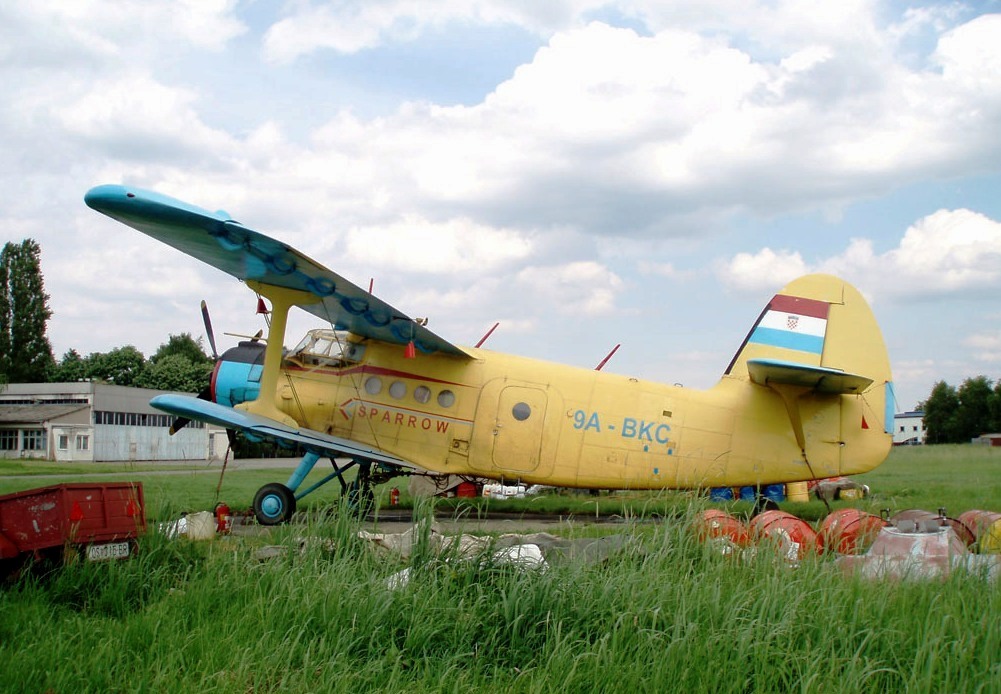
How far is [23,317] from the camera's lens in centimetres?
7138

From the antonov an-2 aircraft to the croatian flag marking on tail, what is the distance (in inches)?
0.9

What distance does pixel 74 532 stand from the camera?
20.9 ft

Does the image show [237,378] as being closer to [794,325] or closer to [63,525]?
[63,525]

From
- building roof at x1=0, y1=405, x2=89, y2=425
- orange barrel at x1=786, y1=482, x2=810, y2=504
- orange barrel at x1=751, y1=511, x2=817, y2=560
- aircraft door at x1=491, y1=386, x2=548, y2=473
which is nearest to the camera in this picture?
orange barrel at x1=751, y1=511, x2=817, y2=560

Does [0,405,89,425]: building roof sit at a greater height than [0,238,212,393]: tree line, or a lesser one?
lesser

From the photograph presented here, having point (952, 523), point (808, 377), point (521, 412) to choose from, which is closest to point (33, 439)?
point (521, 412)

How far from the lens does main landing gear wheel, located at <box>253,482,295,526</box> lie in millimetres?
11773

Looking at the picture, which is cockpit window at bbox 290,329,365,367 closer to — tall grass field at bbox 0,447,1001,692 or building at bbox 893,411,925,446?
tall grass field at bbox 0,447,1001,692

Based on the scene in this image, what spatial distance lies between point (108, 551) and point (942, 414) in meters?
90.7

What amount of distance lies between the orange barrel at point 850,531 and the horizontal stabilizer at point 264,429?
6.71 meters

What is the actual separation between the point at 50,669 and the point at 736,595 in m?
4.09

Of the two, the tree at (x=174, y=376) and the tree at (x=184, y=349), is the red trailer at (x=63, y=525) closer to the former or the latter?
the tree at (x=174, y=376)

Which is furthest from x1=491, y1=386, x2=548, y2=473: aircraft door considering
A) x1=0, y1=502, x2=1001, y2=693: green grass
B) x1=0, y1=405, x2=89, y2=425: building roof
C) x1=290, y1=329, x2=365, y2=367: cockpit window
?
x1=0, y1=405, x2=89, y2=425: building roof

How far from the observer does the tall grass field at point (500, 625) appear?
434 centimetres
